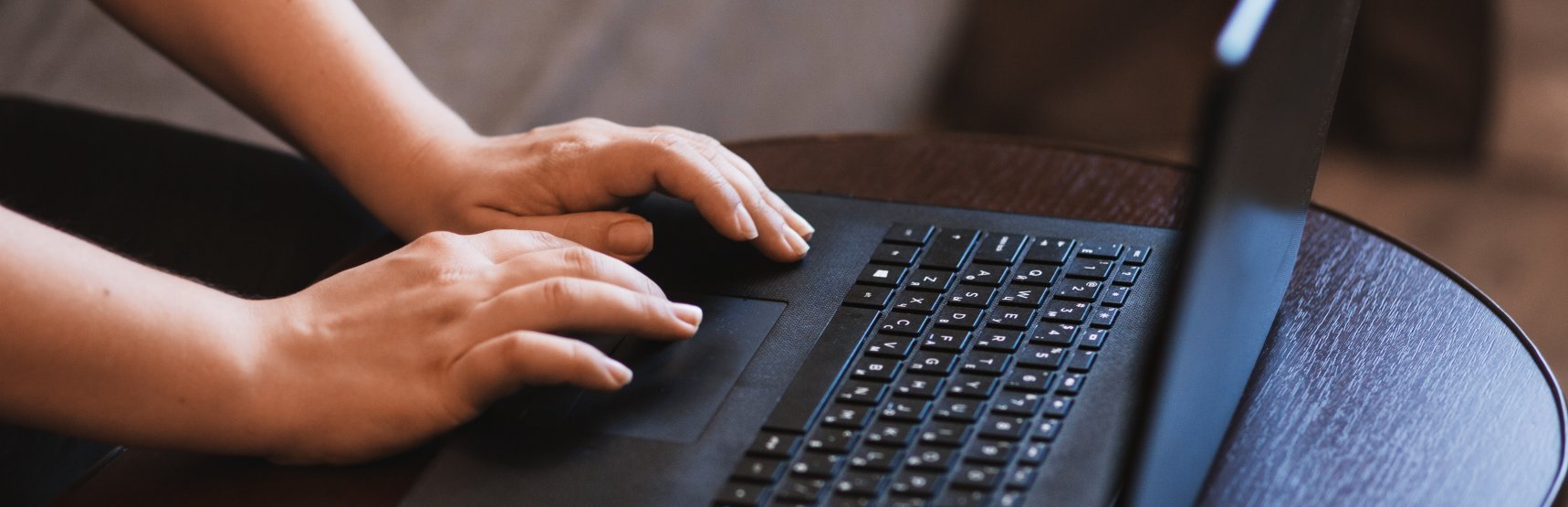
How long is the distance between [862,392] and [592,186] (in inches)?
9.1

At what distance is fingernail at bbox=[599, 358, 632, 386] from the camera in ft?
1.83

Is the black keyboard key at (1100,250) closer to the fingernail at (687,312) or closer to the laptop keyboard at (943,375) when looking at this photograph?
the laptop keyboard at (943,375)

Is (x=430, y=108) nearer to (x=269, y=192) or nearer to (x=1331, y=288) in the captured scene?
(x=269, y=192)

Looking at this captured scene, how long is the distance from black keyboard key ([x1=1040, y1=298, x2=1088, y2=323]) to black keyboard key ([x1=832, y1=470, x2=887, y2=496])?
0.47ft

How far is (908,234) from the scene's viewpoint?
2.33 feet

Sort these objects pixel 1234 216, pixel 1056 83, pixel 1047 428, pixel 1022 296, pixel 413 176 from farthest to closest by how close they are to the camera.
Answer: pixel 1056 83
pixel 413 176
pixel 1022 296
pixel 1047 428
pixel 1234 216

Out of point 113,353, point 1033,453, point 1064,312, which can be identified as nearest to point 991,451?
point 1033,453

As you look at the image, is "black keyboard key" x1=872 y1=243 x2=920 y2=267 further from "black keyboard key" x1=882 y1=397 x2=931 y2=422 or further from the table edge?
the table edge

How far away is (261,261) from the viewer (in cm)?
82

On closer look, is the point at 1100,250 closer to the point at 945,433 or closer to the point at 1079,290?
the point at 1079,290

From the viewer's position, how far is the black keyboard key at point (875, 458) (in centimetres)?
52

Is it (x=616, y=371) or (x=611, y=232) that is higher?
(x=611, y=232)

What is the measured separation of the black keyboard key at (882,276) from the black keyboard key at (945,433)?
0.43 feet

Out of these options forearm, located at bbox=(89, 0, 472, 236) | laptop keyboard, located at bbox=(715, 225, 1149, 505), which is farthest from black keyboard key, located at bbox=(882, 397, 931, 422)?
forearm, located at bbox=(89, 0, 472, 236)
